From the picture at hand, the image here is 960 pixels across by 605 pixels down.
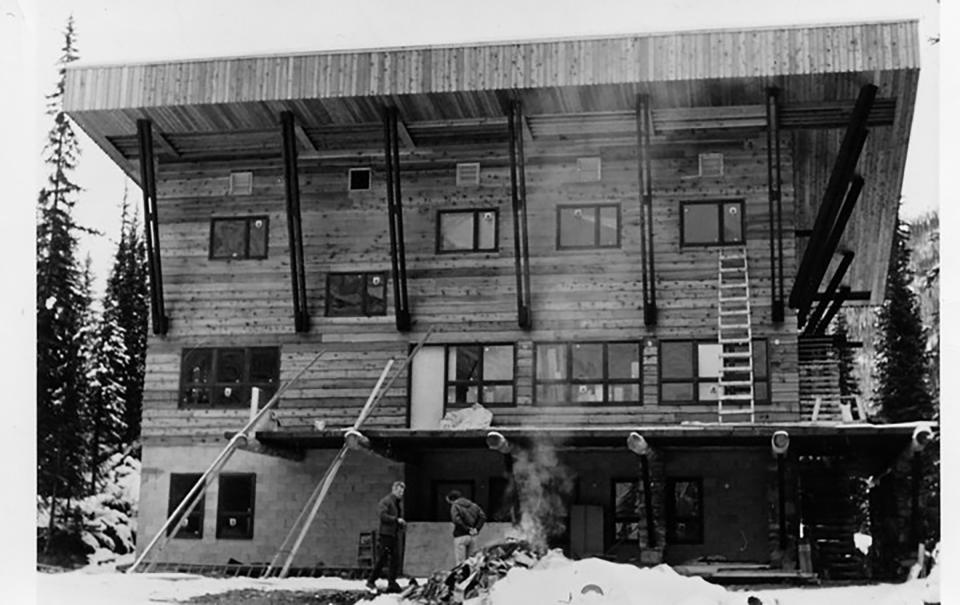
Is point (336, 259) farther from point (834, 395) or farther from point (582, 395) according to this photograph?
point (834, 395)

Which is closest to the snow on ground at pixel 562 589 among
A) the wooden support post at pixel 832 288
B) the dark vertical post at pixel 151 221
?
the dark vertical post at pixel 151 221

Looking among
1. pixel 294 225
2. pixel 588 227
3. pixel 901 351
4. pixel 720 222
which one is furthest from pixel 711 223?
pixel 901 351

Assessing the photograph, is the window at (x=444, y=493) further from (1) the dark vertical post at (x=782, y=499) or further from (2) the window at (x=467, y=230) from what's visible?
(1) the dark vertical post at (x=782, y=499)

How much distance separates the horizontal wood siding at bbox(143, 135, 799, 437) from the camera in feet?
74.3

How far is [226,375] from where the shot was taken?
78.8 feet

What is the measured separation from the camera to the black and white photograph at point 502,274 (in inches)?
795

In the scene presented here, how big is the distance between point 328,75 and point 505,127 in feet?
10.6

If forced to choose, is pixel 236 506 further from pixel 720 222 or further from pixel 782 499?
pixel 720 222

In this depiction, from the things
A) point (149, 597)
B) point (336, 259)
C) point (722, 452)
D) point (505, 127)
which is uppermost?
point (505, 127)

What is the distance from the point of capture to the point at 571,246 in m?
23.1

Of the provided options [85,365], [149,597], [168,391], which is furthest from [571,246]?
[85,365]

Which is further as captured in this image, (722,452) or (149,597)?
(722,452)

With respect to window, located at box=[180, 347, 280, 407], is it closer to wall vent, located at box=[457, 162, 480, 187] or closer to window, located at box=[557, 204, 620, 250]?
wall vent, located at box=[457, 162, 480, 187]

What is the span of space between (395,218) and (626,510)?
631 cm
